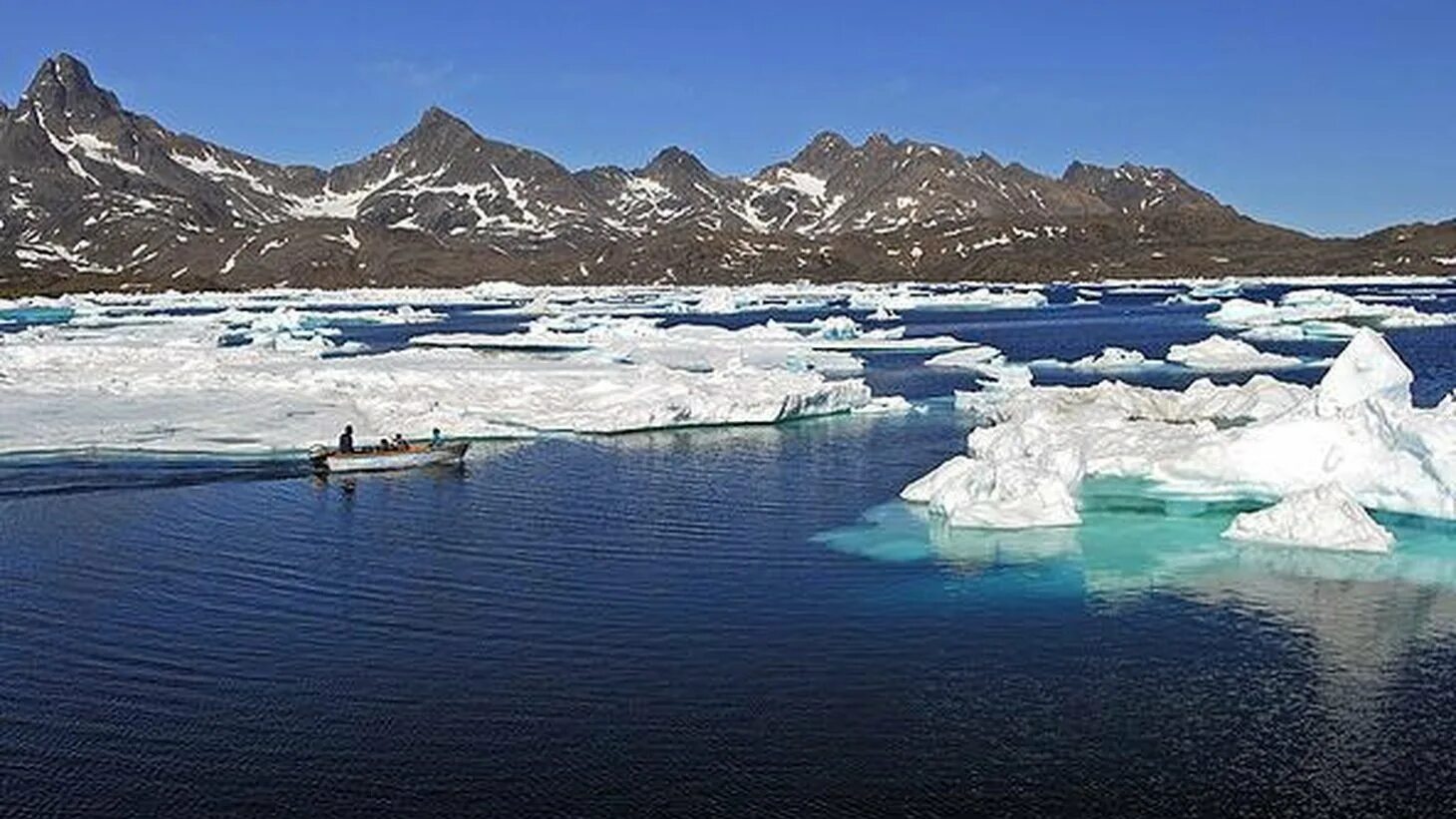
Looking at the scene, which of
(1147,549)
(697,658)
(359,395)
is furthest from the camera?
(359,395)

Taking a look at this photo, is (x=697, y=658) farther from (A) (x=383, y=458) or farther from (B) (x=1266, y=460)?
(A) (x=383, y=458)

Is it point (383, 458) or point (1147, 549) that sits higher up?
point (383, 458)

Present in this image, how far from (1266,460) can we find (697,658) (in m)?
12.7

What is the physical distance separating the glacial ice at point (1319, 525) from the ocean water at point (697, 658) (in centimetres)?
46

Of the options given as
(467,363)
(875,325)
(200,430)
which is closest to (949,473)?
(200,430)

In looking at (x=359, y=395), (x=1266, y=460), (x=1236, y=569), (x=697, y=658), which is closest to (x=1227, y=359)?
(x=1266, y=460)

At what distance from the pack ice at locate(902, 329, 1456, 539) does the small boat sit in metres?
10.4

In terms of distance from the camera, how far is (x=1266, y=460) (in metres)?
24.9

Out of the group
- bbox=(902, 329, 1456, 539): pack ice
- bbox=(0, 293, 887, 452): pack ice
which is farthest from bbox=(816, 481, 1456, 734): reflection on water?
bbox=(0, 293, 887, 452): pack ice

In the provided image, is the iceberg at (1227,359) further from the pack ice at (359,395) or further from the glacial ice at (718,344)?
the pack ice at (359,395)

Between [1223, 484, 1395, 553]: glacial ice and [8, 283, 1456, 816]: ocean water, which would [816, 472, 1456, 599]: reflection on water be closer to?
[8, 283, 1456, 816]: ocean water

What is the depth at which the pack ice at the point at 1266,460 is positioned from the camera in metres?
23.2

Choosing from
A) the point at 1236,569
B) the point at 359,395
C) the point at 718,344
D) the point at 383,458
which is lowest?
the point at 1236,569

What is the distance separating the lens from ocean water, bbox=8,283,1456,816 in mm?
13180
